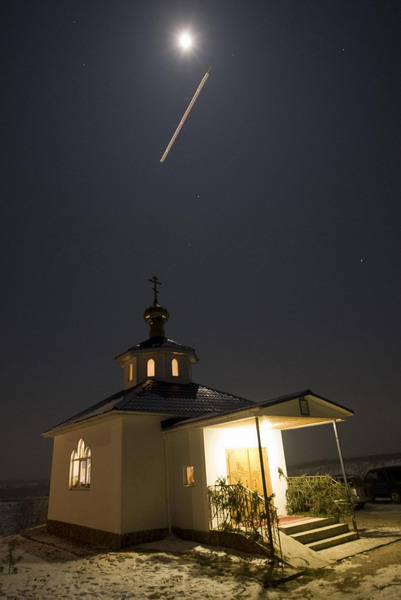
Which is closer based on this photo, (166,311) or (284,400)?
(284,400)

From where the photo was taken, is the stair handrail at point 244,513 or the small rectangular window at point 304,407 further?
the small rectangular window at point 304,407

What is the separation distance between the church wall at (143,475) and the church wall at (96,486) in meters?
0.25

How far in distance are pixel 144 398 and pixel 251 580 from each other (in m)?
7.29

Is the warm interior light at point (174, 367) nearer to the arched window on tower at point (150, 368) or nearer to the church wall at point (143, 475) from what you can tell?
the arched window on tower at point (150, 368)

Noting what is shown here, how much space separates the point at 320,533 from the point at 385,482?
10.0 m

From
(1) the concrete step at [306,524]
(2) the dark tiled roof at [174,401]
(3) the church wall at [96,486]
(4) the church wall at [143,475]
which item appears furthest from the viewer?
(2) the dark tiled roof at [174,401]

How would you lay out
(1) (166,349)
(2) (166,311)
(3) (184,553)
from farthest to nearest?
(2) (166,311) → (1) (166,349) → (3) (184,553)

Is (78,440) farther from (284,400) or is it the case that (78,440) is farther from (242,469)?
(284,400)

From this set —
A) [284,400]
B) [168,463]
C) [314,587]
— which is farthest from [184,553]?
[284,400]

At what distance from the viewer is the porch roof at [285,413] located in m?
9.76

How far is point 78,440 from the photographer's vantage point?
48.2 ft

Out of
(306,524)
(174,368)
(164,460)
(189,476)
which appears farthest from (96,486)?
(306,524)

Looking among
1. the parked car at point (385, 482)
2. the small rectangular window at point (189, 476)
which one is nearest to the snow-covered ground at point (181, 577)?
the small rectangular window at point (189, 476)

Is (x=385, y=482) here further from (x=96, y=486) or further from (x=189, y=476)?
(x=96, y=486)
